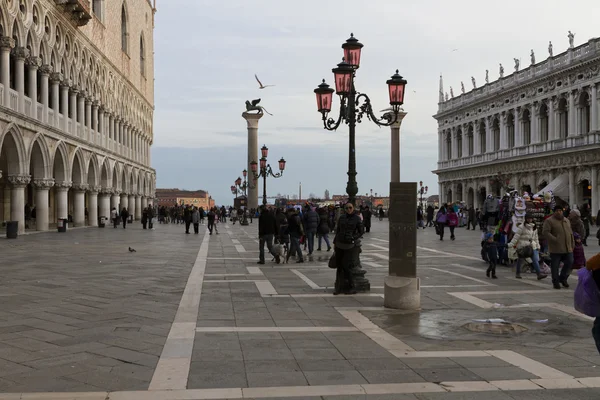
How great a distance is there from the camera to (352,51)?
1491 cm

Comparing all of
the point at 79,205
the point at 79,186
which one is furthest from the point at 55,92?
the point at 79,205

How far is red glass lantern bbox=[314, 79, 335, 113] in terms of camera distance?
53.2 feet

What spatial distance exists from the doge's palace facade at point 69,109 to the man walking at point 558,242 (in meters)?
21.9

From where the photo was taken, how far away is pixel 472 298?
10.8 m

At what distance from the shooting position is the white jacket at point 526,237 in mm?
13992

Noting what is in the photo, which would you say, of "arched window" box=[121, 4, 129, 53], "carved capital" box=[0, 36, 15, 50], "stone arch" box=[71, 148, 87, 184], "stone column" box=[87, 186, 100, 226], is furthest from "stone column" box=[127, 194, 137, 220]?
"carved capital" box=[0, 36, 15, 50]

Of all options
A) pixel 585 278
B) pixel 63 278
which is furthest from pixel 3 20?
pixel 585 278

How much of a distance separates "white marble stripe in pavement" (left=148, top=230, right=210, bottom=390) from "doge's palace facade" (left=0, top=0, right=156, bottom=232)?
19.6 metres

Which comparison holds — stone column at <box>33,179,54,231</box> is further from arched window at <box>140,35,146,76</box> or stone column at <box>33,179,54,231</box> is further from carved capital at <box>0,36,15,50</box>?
arched window at <box>140,35,146,76</box>

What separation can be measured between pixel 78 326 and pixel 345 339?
→ 3.36m

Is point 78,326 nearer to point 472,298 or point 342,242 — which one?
point 342,242

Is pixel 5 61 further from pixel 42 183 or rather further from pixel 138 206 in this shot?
pixel 138 206

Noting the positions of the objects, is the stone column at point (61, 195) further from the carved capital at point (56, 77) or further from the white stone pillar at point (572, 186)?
the white stone pillar at point (572, 186)

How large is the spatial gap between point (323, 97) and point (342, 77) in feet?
5.01
